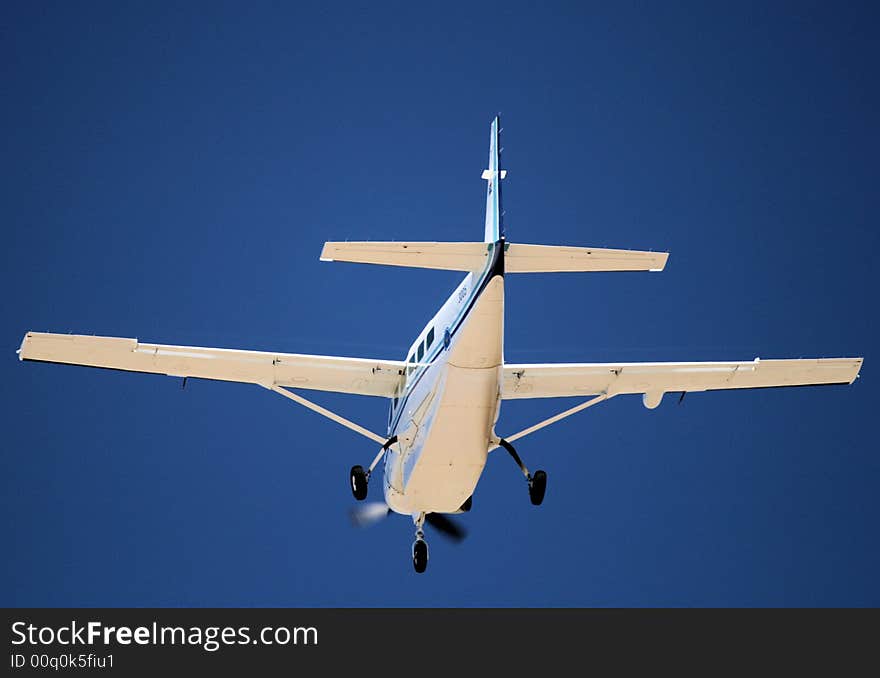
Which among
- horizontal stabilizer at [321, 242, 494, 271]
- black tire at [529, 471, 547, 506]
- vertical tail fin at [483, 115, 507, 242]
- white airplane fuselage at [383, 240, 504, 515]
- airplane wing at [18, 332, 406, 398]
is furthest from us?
black tire at [529, 471, 547, 506]

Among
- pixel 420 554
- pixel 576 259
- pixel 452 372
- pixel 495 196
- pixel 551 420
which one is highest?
pixel 495 196

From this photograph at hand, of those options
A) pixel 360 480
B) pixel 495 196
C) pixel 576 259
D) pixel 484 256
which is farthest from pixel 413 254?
pixel 360 480

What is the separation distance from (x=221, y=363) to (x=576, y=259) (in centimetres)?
616

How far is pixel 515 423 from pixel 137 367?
108 ft

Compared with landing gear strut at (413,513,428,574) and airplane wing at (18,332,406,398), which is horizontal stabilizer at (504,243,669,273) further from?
landing gear strut at (413,513,428,574)

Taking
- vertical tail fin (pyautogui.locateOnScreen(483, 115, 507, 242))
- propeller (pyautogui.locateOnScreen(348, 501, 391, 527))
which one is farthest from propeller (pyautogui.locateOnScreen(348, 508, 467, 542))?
vertical tail fin (pyautogui.locateOnScreen(483, 115, 507, 242))

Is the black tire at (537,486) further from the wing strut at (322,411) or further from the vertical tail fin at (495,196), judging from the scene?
the vertical tail fin at (495,196)

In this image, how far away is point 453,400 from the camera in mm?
16266

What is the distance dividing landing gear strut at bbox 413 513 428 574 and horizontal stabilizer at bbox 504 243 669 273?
6.03 metres

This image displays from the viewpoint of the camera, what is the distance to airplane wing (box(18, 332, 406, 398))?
688 inches

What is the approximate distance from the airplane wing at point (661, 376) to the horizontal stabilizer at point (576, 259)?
11.7 feet

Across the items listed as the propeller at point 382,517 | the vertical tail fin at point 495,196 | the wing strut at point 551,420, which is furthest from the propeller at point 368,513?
the vertical tail fin at point 495,196

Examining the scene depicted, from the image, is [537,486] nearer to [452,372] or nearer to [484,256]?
[452,372]
